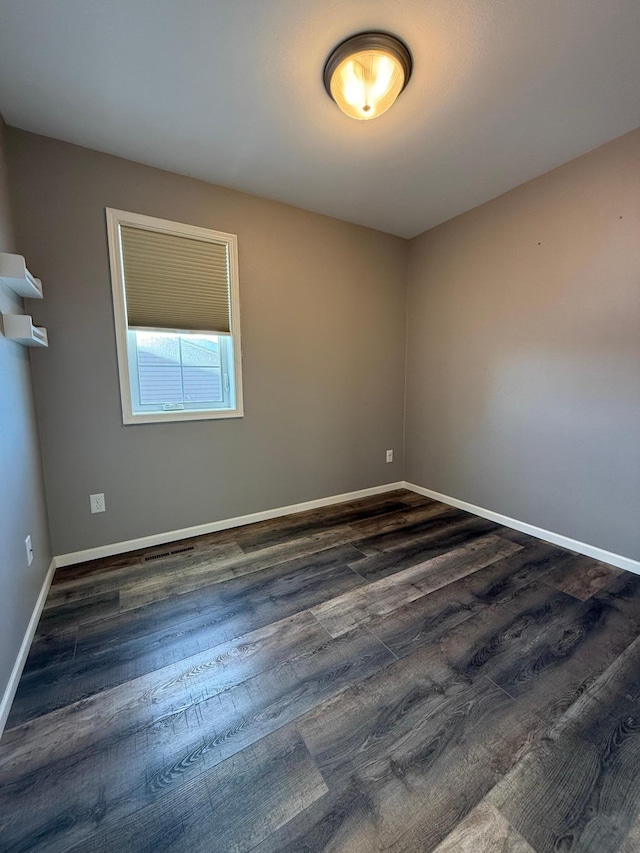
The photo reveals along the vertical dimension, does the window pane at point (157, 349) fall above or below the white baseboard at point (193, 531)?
above

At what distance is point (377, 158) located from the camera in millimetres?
2156

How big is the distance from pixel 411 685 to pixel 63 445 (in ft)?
7.68

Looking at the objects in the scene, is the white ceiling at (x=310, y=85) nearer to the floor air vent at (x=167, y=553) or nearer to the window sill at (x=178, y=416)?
the window sill at (x=178, y=416)

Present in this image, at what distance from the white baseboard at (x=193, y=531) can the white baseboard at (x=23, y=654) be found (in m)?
0.21

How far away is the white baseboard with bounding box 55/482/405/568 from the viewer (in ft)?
7.42

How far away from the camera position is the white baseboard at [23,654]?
1225 mm

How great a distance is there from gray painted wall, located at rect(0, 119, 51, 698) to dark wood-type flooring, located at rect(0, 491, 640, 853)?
0.20m

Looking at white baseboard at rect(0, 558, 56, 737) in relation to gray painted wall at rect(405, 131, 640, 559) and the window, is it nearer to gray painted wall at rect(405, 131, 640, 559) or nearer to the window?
the window

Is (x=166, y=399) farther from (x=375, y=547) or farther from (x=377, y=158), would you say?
(x=377, y=158)

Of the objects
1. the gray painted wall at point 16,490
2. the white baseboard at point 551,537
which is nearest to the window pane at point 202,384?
the gray painted wall at point 16,490

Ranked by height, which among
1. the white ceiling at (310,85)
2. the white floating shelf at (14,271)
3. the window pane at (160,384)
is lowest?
the window pane at (160,384)

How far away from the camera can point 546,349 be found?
7.95 ft

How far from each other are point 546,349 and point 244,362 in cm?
224

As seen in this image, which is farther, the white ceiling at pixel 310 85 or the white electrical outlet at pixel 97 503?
the white electrical outlet at pixel 97 503
